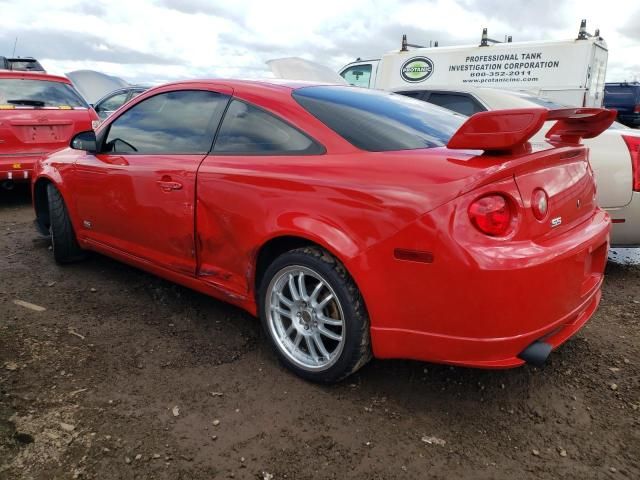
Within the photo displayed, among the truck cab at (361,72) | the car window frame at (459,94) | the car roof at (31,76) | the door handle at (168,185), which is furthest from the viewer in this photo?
the truck cab at (361,72)

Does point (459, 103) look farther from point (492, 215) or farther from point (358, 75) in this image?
point (358, 75)

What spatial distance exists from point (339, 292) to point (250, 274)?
0.59 meters

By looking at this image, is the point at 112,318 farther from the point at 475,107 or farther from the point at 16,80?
the point at 16,80

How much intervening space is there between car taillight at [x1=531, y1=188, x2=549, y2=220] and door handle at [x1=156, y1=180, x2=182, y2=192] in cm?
177

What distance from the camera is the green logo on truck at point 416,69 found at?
12.2m

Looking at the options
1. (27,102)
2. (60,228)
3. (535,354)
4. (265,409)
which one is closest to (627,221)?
(535,354)

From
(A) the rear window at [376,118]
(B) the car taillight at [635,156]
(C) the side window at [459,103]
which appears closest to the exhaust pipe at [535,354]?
(A) the rear window at [376,118]

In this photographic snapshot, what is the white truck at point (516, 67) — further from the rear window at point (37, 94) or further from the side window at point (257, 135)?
the side window at point (257, 135)

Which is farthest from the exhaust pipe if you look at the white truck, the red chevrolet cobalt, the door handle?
the white truck

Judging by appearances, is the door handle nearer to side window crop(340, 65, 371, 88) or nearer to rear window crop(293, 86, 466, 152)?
rear window crop(293, 86, 466, 152)

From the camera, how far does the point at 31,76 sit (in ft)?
20.8

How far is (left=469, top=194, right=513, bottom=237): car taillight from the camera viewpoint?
6.44 ft

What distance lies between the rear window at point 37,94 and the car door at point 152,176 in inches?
119

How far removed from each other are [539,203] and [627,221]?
2106 millimetres
